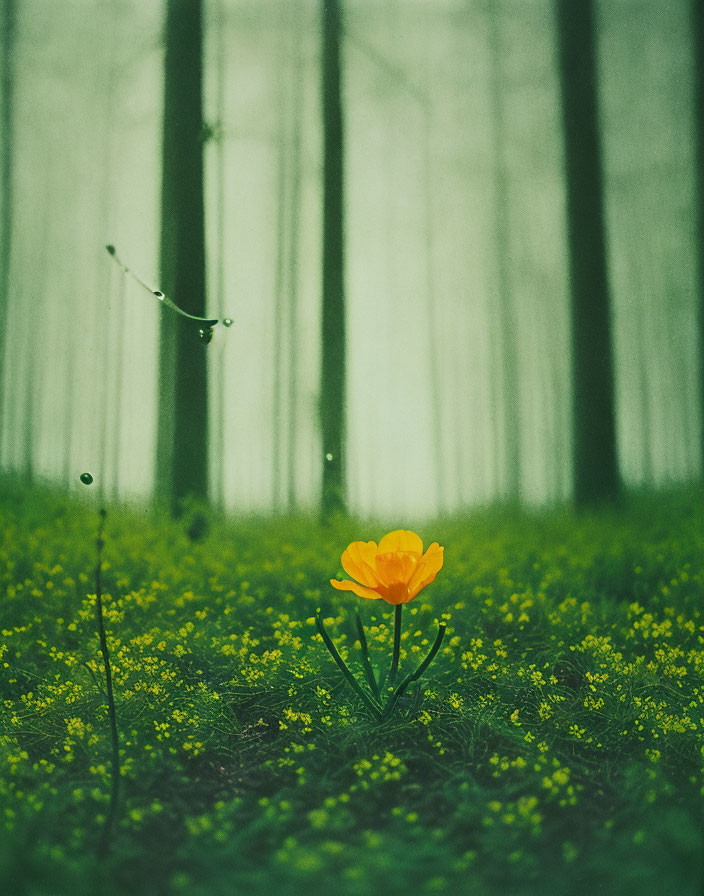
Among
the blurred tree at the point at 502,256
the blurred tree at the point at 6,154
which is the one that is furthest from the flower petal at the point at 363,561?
the blurred tree at the point at 6,154

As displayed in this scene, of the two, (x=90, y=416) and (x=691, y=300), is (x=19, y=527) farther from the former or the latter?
(x=691, y=300)

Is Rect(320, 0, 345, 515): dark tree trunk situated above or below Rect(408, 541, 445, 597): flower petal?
above

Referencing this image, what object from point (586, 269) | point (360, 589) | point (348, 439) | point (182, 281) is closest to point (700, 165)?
point (586, 269)

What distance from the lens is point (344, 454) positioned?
2.69m

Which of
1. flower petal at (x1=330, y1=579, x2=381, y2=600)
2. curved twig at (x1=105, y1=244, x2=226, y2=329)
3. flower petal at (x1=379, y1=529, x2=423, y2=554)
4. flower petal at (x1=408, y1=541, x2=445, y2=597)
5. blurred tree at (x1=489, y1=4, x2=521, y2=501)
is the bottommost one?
flower petal at (x1=330, y1=579, x2=381, y2=600)

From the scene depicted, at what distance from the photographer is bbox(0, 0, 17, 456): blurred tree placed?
8.89 ft

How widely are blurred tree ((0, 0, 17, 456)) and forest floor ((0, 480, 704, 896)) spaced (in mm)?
836

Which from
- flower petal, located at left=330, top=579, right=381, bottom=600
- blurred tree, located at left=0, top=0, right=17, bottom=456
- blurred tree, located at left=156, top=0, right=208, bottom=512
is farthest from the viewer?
blurred tree, located at left=0, top=0, right=17, bottom=456

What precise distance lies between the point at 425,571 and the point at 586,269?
2.67m

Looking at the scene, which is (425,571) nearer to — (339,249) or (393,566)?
(393,566)

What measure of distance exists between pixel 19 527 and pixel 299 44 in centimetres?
243

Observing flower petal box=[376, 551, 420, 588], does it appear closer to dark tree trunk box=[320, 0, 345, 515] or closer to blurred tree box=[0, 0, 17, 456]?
dark tree trunk box=[320, 0, 345, 515]

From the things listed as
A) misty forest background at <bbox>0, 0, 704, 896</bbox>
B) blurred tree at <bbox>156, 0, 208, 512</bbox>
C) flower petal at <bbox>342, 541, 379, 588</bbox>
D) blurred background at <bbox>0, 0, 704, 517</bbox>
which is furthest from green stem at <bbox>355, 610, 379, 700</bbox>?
blurred tree at <bbox>156, 0, 208, 512</bbox>

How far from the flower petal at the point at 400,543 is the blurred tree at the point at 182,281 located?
1426 mm
